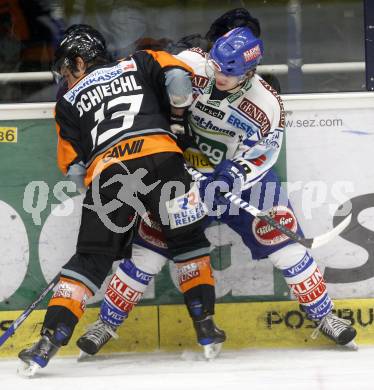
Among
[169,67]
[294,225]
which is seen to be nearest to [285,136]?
[294,225]

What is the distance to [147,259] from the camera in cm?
455

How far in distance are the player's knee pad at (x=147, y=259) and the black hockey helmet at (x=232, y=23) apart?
981mm

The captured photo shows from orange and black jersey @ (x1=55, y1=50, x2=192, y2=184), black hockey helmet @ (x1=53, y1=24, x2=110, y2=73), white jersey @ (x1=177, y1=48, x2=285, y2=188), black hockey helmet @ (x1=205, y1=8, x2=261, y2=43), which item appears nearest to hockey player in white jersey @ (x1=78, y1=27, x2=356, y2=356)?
white jersey @ (x1=177, y1=48, x2=285, y2=188)

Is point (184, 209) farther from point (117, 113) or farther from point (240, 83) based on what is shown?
point (240, 83)

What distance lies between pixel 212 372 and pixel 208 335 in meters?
0.27

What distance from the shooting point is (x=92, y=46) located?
4398 mm

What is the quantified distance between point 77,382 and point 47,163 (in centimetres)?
116

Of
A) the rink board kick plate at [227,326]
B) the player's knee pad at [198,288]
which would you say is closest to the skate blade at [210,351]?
the player's knee pad at [198,288]

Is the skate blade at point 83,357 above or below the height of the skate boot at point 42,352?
below

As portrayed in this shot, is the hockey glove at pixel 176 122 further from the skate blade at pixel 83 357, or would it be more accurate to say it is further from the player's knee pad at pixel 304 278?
the skate blade at pixel 83 357

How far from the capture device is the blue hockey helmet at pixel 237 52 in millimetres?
4238

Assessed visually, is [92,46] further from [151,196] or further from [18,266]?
[18,266]

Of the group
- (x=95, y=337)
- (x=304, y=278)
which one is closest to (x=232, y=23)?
(x=304, y=278)

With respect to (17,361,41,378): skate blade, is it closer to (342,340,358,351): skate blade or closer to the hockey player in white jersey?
the hockey player in white jersey
